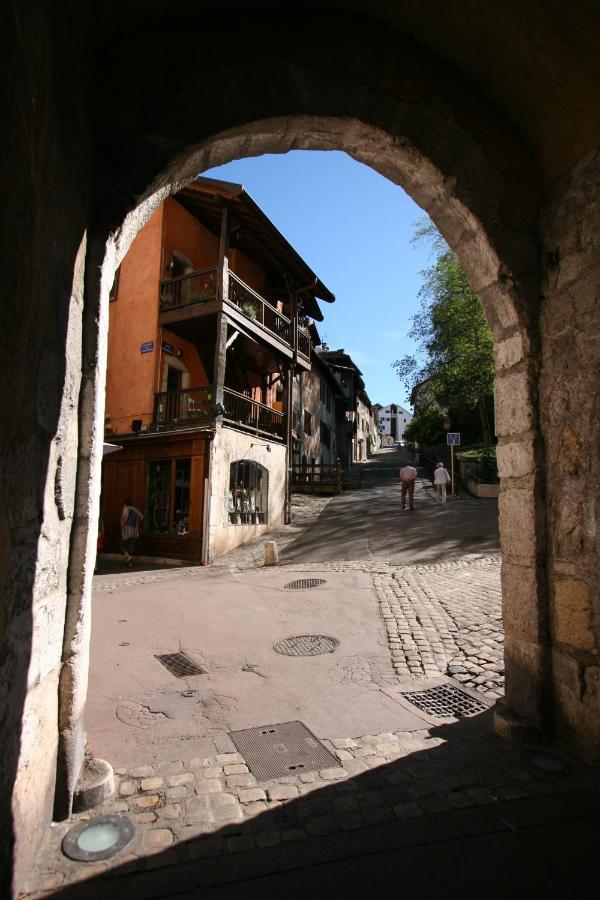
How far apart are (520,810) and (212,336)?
13.6 metres

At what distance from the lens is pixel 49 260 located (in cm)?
184

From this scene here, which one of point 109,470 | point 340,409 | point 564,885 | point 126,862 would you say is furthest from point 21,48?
point 340,409

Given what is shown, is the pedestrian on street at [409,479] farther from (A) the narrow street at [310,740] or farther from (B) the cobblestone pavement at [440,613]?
(A) the narrow street at [310,740]

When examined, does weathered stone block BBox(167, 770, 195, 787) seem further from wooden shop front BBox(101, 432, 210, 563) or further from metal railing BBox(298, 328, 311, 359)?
metal railing BBox(298, 328, 311, 359)

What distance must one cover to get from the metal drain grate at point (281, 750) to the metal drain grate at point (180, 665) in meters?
1.30

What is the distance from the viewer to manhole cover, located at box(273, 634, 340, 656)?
4.91 metres

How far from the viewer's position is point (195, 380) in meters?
14.9

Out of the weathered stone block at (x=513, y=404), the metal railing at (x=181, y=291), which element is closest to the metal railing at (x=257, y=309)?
the metal railing at (x=181, y=291)

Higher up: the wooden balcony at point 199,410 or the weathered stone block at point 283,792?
the wooden balcony at point 199,410

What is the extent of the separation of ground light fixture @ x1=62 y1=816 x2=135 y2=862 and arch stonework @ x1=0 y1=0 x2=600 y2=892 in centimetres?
15

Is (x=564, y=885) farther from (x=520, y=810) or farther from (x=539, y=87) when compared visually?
(x=539, y=87)

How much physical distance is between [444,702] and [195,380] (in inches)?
490

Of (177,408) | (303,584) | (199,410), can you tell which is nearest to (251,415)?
(199,410)

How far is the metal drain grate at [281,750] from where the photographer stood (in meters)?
2.74
